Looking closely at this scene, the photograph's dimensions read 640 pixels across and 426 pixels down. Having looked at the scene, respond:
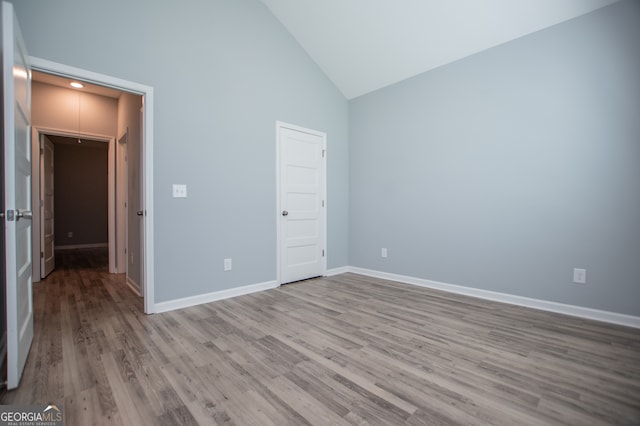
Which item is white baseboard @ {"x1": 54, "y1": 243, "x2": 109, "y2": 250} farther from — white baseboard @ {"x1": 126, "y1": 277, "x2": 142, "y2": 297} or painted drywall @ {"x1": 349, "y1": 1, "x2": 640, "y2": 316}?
painted drywall @ {"x1": 349, "y1": 1, "x2": 640, "y2": 316}

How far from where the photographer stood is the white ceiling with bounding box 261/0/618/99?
108 inches

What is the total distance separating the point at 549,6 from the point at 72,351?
4.67 metres

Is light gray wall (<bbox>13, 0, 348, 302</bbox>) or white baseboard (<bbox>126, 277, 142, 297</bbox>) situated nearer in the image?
light gray wall (<bbox>13, 0, 348, 302</bbox>)

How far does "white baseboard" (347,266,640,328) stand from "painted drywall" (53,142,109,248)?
7.72 m

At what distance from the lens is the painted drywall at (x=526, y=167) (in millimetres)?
2463

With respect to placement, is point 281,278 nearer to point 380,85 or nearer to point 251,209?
point 251,209

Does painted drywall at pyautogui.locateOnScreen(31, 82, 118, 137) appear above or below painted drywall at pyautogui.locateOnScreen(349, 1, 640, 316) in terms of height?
above

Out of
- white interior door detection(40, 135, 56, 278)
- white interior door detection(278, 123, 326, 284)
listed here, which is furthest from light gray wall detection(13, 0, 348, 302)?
white interior door detection(40, 135, 56, 278)

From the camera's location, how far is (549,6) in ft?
8.58

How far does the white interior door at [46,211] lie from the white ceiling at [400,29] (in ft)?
12.4

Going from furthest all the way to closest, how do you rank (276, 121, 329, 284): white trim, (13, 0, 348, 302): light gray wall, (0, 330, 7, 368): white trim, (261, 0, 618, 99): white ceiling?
(276, 121, 329, 284): white trim, (261, 0, 618, 99): white ceiling, (13, 0, 348, 302): light gray wall, (0, 330, 7, 368): white trim

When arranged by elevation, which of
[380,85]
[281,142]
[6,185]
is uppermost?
[380,85]

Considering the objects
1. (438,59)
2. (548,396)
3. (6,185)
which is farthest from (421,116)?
(6,185)

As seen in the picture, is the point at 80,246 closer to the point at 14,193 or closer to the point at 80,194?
the point at 80,194
